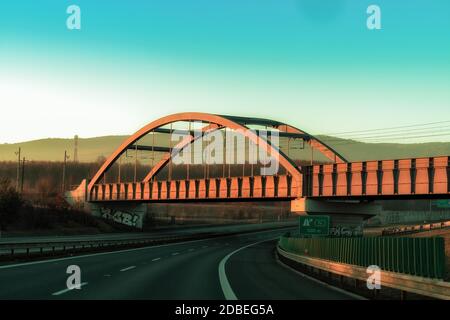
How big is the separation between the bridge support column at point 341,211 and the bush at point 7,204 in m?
36.9

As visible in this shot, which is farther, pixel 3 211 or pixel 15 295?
pixel 3 211

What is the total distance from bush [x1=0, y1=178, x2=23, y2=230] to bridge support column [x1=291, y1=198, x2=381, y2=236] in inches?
1453

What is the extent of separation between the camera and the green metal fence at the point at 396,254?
12.7 m

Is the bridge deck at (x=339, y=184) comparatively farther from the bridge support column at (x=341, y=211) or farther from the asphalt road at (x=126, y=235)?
the asphalt road at (x=126, y=235)

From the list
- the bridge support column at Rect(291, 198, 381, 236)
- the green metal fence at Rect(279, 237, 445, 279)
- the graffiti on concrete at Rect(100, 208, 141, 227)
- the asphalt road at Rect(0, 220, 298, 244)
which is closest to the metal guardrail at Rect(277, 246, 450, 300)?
the green metal fence at Rect(279, 237, 445, 279)

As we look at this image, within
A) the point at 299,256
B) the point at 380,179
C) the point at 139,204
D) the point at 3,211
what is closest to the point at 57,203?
the point at 139,204

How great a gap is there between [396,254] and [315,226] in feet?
80.5

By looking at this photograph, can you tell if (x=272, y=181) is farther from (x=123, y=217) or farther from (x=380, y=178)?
(x=123, y=217)

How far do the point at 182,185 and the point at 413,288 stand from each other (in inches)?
2851

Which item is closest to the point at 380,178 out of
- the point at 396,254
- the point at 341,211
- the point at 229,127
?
the point at 341,211
